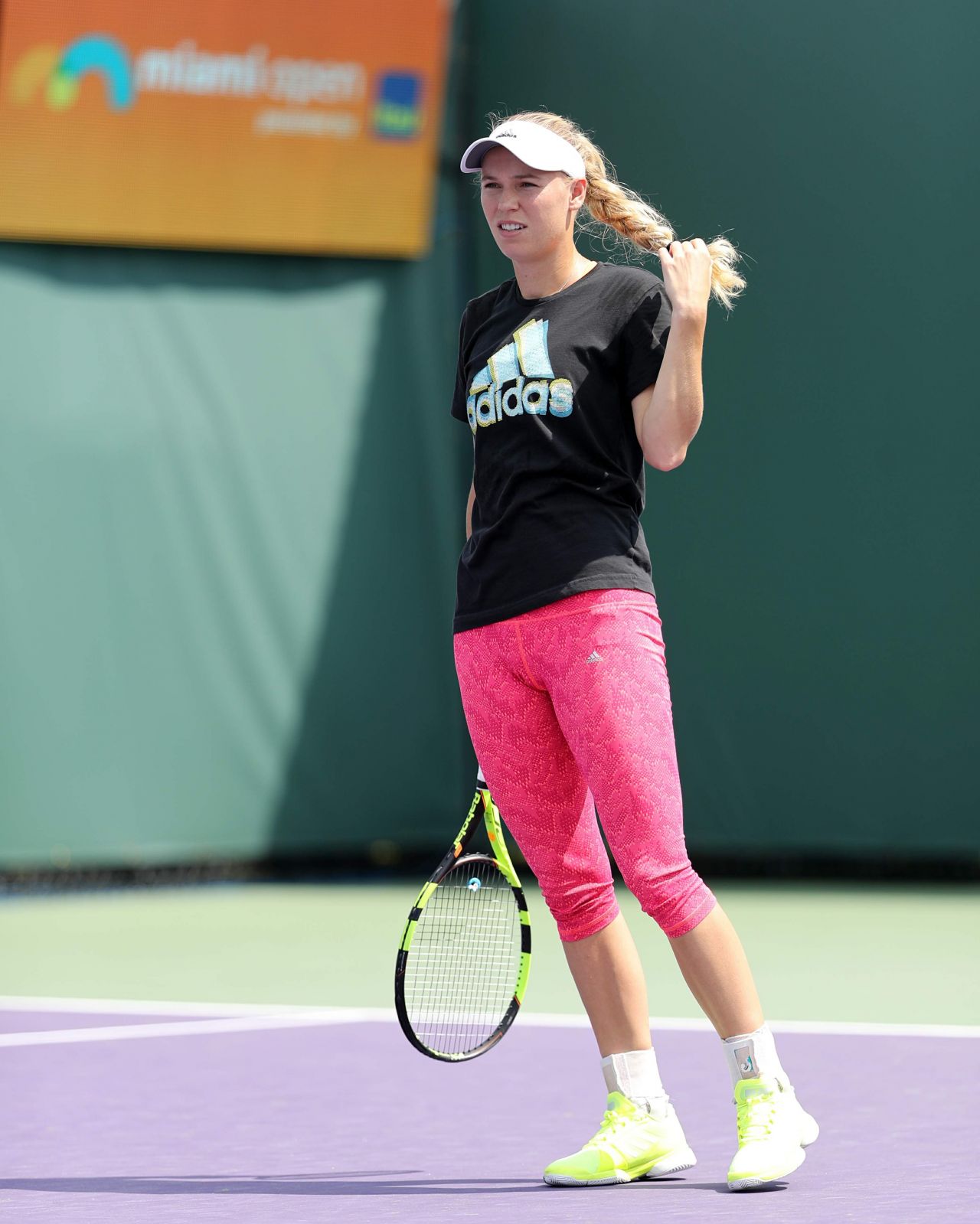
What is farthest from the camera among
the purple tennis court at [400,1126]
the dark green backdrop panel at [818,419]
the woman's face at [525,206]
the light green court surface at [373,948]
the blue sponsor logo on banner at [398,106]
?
the blue sponsor logo on banner at [398,106]

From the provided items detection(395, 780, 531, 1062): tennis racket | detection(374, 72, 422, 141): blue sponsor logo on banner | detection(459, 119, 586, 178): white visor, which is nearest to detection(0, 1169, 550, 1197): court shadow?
detection(395, 780, 531, 1062): tennis racket

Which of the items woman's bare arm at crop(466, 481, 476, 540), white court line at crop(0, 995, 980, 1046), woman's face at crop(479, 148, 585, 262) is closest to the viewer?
woman's face at crop(479, 148, 585, 262)

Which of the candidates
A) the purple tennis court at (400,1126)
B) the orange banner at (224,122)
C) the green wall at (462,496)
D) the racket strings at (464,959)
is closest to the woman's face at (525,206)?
the racket strings at (464,959)

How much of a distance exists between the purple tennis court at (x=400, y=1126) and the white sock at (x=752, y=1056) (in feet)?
0.56

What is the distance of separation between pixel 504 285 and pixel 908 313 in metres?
4.59

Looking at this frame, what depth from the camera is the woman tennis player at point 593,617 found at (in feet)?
10.9

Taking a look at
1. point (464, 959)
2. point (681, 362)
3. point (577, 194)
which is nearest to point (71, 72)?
point (577, 194)

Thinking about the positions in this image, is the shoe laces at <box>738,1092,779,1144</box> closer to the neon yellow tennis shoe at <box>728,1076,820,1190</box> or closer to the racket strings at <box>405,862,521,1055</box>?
the neon yellow tennis shoe at <box>728,1076,820,1190</box>

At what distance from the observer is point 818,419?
8078mm

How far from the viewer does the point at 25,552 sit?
26.5ft

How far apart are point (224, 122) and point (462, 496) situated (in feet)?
5.54

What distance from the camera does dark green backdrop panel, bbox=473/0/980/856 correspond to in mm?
7941

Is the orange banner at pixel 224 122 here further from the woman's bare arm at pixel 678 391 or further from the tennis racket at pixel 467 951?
the woman's bare arm at pixel 678 391

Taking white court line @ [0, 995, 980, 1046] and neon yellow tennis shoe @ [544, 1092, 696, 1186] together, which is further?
white court line @ [0, 995, 980, 1046]
